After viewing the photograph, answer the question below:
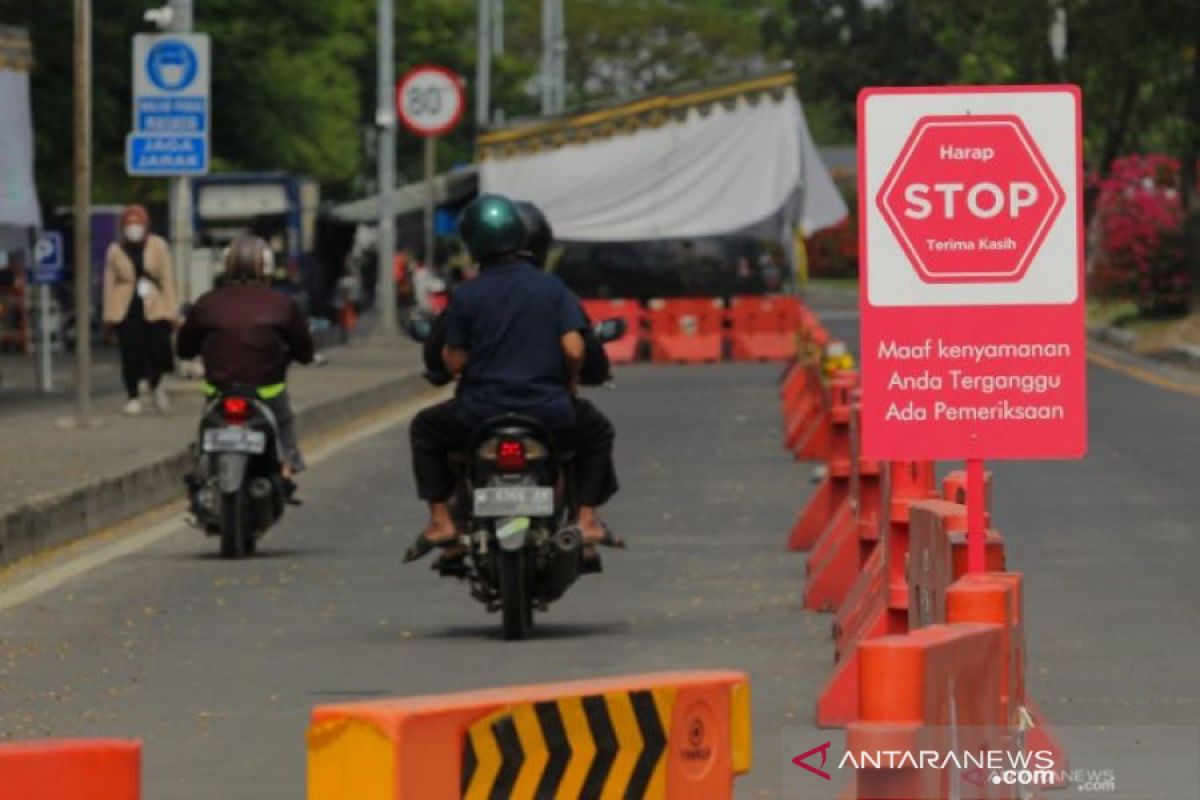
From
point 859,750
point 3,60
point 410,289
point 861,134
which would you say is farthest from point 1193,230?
point 859,750

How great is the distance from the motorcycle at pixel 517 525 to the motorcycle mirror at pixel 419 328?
95 cm

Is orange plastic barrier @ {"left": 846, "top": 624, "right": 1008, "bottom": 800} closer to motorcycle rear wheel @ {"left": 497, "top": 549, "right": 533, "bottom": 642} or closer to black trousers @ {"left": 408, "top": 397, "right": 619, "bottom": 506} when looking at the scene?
motorcycle rear wheel @ {"left": 497, "top": 549, "right": 533, "bottom": 642}

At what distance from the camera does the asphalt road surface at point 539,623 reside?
1081 cm

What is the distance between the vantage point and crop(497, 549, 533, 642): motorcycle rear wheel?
12992 mm

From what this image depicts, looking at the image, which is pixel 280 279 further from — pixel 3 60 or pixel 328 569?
pixel 328 569

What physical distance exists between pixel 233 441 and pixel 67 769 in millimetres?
10265

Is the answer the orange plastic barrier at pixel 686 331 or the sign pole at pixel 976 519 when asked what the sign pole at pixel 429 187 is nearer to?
the orange plastic barrier at pixel 686 331

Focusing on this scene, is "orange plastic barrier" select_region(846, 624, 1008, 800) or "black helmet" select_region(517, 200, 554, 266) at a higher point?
"black helmet" select_region(517, 200, 554, 266)

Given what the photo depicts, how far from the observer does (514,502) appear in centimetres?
1295

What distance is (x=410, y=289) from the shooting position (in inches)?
2630

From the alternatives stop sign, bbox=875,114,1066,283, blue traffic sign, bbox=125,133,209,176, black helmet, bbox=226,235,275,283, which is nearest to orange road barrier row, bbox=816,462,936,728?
stop sign, bbox=875,114,1066,283

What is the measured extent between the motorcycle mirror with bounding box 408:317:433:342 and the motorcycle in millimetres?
954

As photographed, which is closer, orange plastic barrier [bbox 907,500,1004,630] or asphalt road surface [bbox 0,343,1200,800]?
orange plastic barrier [bbox 907,500,1004,630]

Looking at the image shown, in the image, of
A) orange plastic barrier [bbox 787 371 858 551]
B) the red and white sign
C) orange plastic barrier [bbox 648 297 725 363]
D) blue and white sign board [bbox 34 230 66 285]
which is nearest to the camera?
the red and white sign
